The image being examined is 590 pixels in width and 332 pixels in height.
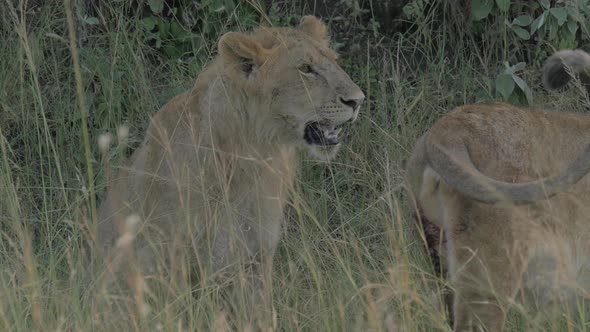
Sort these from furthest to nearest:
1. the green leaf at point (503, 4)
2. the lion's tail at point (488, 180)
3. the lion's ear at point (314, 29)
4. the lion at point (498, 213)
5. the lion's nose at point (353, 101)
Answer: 1. the green leaf at point (503, 4)
2. the lion's ear at point (314, 29)
3. the lion's nose at point (353, 101)
4. the lion at point (498, 213)
5. the lion's tail at point (488, 180)

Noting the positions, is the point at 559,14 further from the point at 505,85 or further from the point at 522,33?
the point at 505,85

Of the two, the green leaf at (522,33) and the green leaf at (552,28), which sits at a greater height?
the green leaf at (552,28)

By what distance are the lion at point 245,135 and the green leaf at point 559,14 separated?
129cm

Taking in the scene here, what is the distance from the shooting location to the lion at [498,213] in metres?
3.03

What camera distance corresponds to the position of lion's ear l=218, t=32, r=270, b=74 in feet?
12.8

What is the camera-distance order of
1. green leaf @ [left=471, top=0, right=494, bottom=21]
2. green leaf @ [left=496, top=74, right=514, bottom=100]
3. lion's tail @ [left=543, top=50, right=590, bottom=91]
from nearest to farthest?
lion's tail @ [left=543, top=50, right=590, bottom=91]
green leaf @ [left=496, top=74, right=514, bottom=100]
green leaf @ [left=471, top=0, right=494, bottom=21]

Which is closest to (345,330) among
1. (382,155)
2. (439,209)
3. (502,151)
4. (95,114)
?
(439,209)

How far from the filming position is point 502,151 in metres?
3.18

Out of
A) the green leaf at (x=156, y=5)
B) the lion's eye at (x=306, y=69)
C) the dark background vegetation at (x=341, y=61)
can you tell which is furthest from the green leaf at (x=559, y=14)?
the green leaf at (x=156, y=5)

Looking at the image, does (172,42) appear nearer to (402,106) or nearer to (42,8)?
(42,8)

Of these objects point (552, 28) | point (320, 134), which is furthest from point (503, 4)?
point (320, 134)

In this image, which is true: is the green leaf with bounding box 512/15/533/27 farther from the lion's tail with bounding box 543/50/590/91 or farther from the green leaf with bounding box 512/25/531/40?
the lion's tail with bounding box 543/50/590/91

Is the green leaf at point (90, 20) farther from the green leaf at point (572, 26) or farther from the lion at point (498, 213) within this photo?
the lion at point (498, 213)

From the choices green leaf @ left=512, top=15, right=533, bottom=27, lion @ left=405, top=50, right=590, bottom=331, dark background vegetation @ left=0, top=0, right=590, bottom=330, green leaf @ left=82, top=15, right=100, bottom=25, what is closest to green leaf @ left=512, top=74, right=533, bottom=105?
dark background vegetation @ left=0, top=0, right=590, bottom=330
